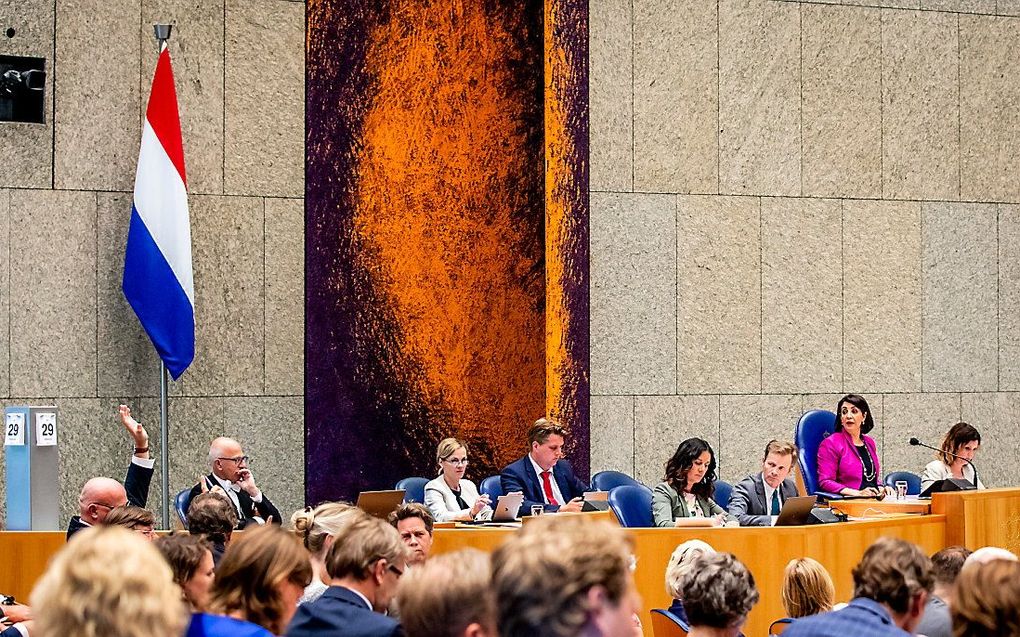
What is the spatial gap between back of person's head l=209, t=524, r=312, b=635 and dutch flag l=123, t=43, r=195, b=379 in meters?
→ 5.24

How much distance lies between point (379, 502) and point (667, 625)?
2228 mm

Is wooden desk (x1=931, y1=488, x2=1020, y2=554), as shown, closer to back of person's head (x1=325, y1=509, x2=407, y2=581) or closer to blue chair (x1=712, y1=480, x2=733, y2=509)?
blue chair (x1=712, y1=480, x2=733, y2=509)

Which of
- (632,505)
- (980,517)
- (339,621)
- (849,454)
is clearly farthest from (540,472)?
(339,621)

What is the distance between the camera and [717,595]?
3.93 metres

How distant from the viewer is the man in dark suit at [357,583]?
3.34 meters

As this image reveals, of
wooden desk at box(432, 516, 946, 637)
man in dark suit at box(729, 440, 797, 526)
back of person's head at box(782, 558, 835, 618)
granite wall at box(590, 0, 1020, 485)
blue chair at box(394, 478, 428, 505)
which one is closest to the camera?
back of person's head at box(782, 558, 835, 618)

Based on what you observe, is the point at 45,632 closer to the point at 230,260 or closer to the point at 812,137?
the point at 230,260

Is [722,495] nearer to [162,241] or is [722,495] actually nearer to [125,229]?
[162,241]

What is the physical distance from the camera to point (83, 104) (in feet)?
28.4

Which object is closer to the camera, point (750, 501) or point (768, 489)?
point (750, 501)

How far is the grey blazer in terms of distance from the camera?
24.4 ft

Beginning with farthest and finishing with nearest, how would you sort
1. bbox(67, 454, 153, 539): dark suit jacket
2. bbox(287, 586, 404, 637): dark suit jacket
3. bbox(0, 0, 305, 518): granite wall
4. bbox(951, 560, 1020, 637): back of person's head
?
bbox(0, 0, 305, 518): granite wall → bbox(67, 454, 153, 539): dark suit jacket → bbox(287, 586, 404, 637): dark suit jacket → bbox(951, 560, 1020, 637): back of person's head

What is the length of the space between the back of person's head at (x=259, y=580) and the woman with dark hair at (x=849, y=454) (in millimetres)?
5976

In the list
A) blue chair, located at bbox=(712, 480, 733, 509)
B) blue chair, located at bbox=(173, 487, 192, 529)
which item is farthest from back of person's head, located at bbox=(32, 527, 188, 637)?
blue chair, located at bbox=(712, 480, 733, 509)
